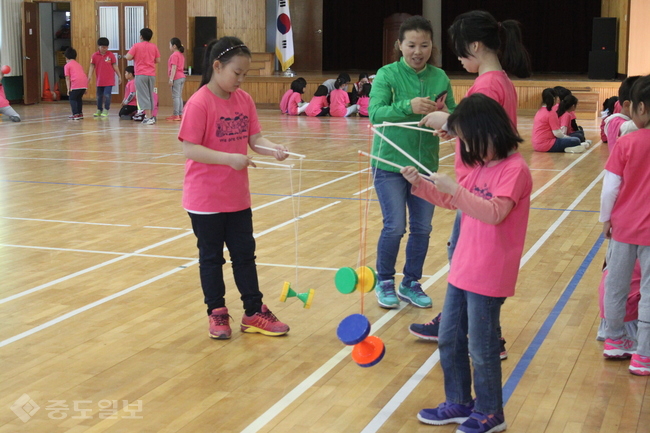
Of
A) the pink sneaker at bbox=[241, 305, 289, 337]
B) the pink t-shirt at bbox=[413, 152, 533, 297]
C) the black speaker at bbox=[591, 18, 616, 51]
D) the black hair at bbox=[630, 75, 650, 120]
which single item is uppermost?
the black speaker at bbox=[591, 18, 616, 51]

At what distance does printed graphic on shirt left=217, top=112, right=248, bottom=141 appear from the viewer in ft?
11.6

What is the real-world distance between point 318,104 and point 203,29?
14.5ft

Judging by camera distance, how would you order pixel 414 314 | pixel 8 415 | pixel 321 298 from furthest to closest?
pixel 321 298, pixel 414 314, pixel 8 415

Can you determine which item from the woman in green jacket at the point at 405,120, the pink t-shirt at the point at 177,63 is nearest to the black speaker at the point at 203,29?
the pink t-shirt at the point at 177,63

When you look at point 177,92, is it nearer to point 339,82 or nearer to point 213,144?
point 339,82

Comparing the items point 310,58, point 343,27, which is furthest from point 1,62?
point 343,27

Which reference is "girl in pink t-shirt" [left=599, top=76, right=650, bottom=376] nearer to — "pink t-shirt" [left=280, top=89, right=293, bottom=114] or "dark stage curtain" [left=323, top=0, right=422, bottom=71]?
"pink t-shirt" [left=280, top=89, right=293, bottom=114]

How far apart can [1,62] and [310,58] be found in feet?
25.5

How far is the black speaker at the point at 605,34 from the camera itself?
16.5 metres

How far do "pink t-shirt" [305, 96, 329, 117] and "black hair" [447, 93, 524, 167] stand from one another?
45.1ft

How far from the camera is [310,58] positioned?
852 inches

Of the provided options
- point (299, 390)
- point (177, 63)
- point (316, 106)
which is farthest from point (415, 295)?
point (316, 106)

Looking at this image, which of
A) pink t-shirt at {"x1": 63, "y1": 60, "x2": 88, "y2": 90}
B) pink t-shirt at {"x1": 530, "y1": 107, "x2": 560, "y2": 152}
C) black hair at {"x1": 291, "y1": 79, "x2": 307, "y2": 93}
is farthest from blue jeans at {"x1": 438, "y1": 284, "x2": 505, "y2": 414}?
black hair at {"x1": 291, "y1": 79, "x2": 307, "y2": 93}

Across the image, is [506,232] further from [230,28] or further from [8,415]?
[230,28]
